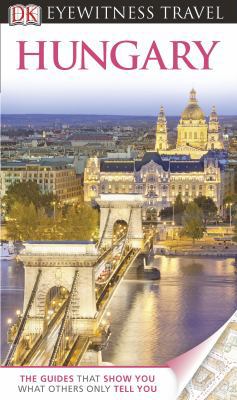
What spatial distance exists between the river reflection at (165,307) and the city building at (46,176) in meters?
4.62

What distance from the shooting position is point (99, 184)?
→ 15.6 metres

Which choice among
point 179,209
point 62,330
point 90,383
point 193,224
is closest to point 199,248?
point 193,224

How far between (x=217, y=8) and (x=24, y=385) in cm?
144

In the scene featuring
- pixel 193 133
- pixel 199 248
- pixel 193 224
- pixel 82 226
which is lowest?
pixel 199 248

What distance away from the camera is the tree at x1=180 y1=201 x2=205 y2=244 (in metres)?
12.6

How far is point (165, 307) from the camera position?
8281 mm

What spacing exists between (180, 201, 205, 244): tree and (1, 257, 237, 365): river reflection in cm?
122

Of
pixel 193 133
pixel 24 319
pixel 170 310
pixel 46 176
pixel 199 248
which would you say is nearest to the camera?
pixel 24 319

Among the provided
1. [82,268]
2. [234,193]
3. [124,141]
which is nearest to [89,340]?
[82,268]

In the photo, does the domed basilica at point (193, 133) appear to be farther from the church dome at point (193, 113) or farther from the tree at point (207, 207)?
the tree at point (207, 207)

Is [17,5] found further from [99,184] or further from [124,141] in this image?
[124,141]

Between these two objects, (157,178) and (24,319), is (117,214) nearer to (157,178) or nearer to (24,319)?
(24,319)

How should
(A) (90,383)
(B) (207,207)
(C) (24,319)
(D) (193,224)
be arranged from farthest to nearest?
(B) (207,207), (D) (193,224), (C) (24,319), (A) (90,383)

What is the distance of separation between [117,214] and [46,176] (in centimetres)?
550
